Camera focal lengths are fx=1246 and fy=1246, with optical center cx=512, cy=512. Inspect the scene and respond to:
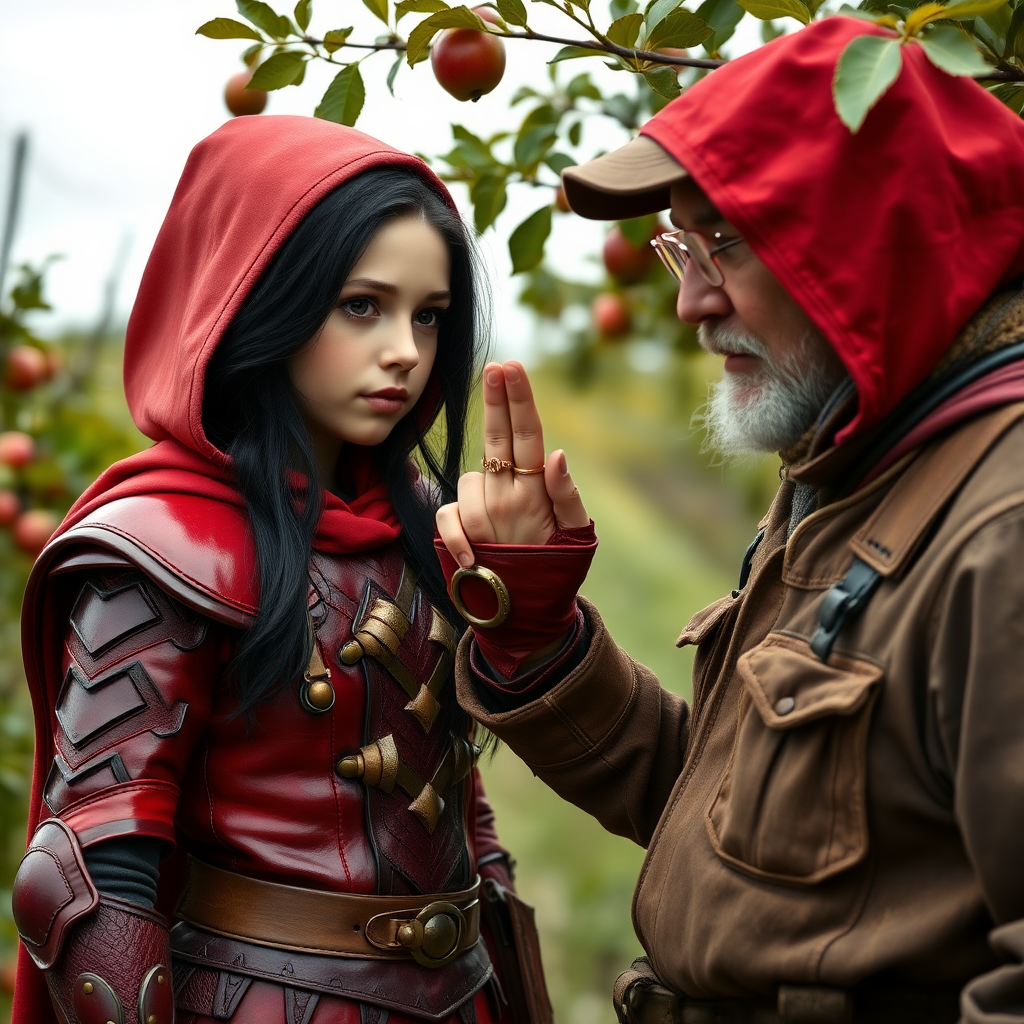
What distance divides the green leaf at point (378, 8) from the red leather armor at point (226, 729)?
91 centimetres

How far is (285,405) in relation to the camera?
78.5 inches

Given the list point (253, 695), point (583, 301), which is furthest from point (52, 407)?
point (253, 695)

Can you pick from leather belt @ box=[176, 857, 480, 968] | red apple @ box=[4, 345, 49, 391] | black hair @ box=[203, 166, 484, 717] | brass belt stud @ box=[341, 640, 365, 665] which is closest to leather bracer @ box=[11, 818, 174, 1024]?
leather belt @ box=[176, 857, 480, 968]

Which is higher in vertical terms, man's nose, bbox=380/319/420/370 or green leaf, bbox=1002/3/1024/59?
green leaf, bbox=1002/3/1024/59

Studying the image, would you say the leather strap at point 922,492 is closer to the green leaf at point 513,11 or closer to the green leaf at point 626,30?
the green leaf at point 626,30

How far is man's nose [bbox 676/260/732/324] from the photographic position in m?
1.74

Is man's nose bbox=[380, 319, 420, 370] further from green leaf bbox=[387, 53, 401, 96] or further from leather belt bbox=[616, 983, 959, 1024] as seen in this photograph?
leather belt bbox=[616, 983, 959, 1024]

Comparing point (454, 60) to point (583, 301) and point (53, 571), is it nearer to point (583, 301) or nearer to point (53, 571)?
point (53, 571)

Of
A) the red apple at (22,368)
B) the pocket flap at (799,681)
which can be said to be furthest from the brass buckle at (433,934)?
the red apple at (22,368)

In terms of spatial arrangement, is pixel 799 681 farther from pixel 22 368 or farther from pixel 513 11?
pixel 22 368

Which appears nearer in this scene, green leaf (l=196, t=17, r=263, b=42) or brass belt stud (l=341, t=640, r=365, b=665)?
brass belt stud (l=341, t=640, r=365, b=665)

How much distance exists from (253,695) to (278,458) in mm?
384

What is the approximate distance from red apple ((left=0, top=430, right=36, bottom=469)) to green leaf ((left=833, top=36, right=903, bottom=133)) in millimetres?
2691

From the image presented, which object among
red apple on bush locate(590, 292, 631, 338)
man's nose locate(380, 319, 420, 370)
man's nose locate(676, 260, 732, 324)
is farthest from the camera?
red apple on bush locate(590, 292, 631, 338)
